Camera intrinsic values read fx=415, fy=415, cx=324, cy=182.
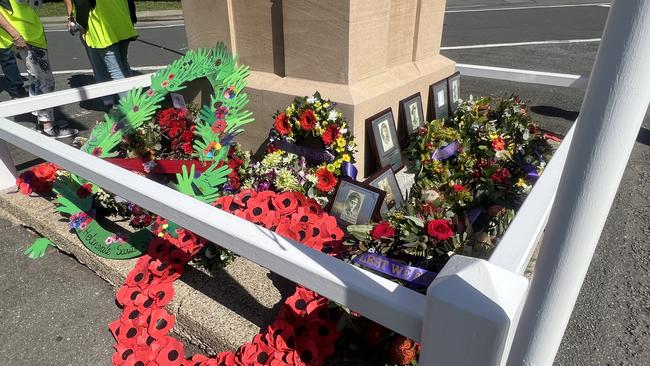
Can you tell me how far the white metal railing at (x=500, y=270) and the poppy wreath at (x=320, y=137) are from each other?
3.74ft

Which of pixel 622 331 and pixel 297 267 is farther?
pixel 622 331

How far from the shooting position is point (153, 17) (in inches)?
590

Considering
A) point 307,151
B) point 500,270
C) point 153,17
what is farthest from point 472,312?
point 153,17

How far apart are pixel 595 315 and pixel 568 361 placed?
1.19 feet

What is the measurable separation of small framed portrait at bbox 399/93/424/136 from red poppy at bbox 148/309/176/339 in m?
2.08

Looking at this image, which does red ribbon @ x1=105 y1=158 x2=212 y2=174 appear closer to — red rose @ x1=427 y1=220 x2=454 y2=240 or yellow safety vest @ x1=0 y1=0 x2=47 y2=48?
red rose @ x1=427 y1=220 x2=454 y2=240

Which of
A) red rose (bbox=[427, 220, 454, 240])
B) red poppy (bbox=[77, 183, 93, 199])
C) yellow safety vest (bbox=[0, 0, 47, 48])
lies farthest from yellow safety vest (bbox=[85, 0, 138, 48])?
red rose (bbox=[427, 220, 454, 240])

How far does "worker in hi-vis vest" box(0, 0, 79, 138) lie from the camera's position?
11.7ft

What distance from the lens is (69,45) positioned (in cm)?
962

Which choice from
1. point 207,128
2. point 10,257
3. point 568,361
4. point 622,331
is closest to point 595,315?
point 622,331

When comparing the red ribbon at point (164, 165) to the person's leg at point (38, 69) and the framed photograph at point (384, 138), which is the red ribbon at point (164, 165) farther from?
the person's leg at point (38, 69)

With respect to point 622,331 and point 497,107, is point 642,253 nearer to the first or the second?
point 622,331

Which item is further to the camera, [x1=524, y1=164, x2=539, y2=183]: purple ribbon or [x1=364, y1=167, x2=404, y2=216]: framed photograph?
[x1=524, y1=164, x2=539, y2=183]: purple ribbon

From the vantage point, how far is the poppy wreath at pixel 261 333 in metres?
1.63
